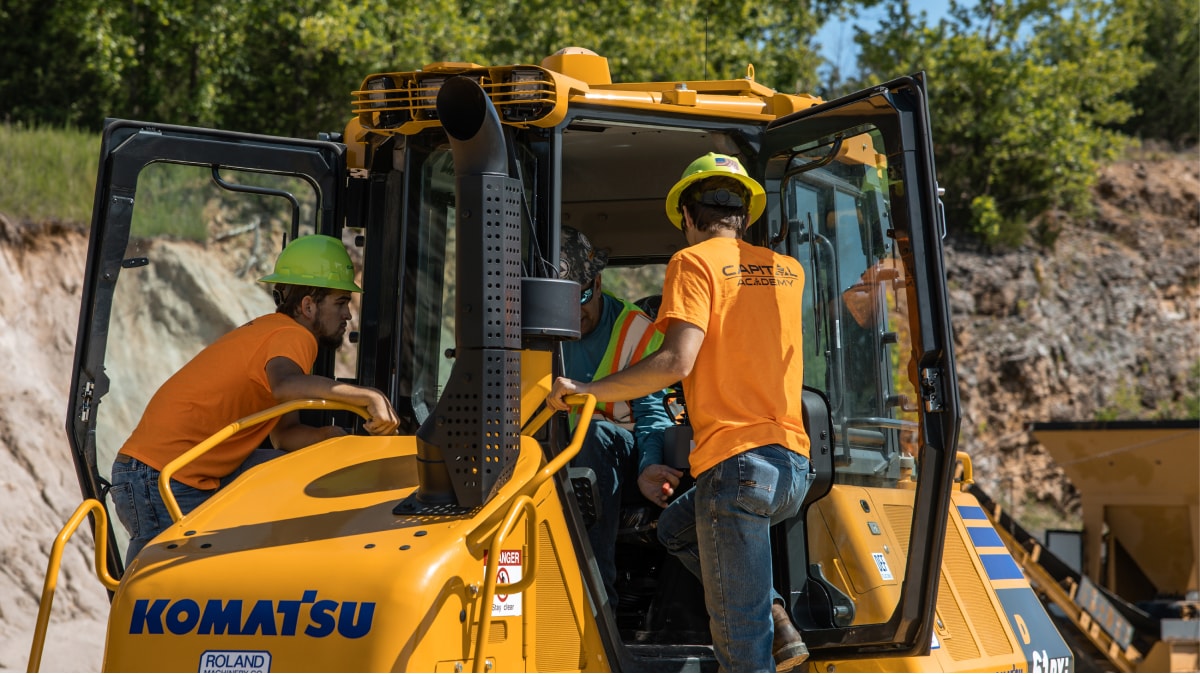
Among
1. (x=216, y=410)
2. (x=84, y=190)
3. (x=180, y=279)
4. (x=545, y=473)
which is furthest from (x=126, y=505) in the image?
(x=84, y=190)

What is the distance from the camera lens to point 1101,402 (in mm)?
18859

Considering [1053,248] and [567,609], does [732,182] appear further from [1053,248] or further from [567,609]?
[1053,248]

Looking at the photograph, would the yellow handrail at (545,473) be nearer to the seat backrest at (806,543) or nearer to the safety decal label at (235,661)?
the safety decal label at (235,661)

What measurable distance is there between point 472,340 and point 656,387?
2.27ft

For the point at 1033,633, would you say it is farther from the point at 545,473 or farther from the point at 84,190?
the point at 84,190

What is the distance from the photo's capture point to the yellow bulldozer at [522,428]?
3035 millimetres

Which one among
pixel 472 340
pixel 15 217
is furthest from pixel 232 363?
pixel 15 217

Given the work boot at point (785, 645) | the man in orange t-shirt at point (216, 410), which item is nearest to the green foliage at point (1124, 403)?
the work boot at point (785, 645)

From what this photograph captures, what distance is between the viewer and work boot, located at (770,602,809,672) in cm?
367

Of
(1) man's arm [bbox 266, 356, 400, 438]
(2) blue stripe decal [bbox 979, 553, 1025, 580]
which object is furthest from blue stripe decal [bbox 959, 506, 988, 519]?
(1) man's arm [bbox 266, 356, 400, 438]

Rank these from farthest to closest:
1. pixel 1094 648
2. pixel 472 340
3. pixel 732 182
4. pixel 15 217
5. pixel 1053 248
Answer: pixel 1053 248
pixel 15 217
pixel 1094 648
pixel 732 182
pixel 472 340

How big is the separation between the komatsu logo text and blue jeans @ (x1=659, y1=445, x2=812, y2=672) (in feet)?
3.54

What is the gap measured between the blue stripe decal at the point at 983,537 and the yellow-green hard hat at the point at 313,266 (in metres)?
2.58

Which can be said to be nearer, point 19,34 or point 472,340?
point 472,340
